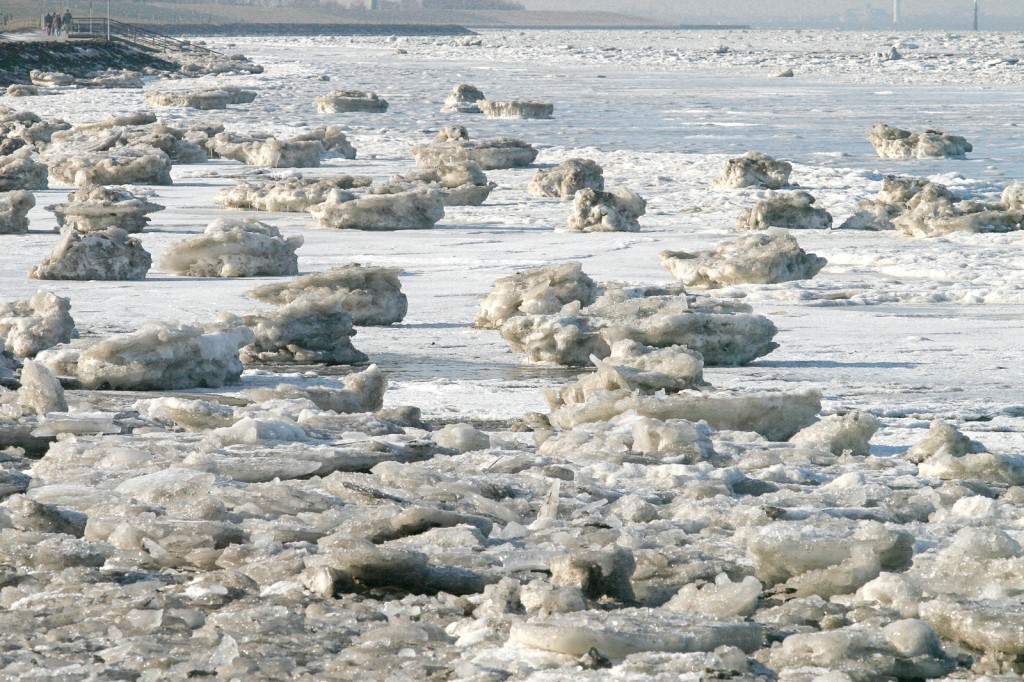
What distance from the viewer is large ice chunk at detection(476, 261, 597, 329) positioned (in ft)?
23.4

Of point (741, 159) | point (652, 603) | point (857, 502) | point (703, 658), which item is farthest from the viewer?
point (741, 159)

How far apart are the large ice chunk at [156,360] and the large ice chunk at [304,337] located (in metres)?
0.42

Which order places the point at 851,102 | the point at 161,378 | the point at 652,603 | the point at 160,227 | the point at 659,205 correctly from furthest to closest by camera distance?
the point at 851,102, the point at 659,205, the point at 160,227, the point at 161,378, the point at 652,603

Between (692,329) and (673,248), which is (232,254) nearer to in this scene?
(673,248)

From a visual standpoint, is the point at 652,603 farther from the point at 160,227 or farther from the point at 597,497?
the point at 160,227

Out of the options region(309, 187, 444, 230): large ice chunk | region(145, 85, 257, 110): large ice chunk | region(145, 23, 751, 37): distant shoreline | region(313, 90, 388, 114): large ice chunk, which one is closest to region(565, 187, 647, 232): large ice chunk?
region(309, 187, 444, 230): large ice chunk

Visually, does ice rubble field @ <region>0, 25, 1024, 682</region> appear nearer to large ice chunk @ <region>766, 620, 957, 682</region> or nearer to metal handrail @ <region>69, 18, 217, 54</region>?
large ice chunk @ <region>766, 620, 957, 682</region>

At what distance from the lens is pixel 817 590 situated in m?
3.41

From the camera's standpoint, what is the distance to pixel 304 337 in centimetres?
651

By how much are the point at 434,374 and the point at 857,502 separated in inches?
99.1

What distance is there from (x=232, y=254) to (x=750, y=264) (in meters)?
3.03

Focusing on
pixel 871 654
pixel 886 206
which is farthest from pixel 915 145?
pixel 871 654

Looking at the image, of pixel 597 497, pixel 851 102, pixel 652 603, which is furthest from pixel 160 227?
pixel 851 102

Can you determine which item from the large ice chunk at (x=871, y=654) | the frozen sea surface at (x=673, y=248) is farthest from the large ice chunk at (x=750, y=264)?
the large ice chunk at (x=871, y=654)
